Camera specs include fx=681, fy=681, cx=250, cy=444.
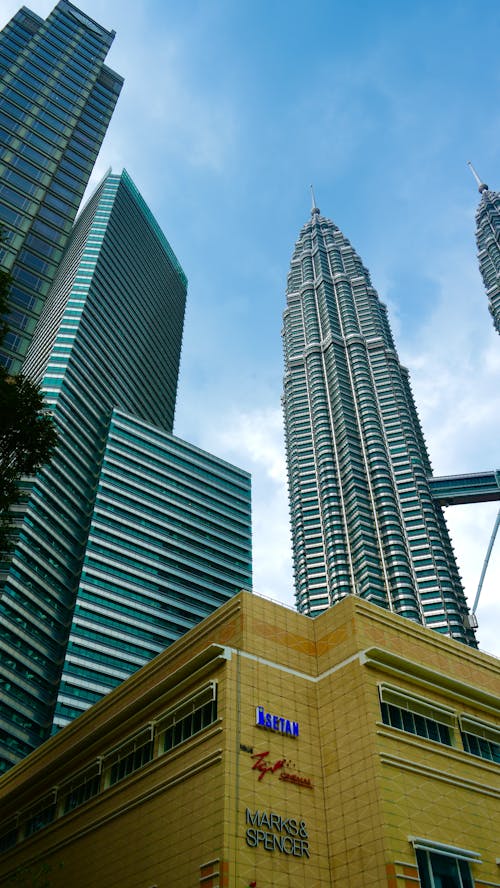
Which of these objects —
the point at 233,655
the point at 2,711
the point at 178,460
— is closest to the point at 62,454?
the point at 178,460

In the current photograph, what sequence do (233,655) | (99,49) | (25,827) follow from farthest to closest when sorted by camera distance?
(99,49)
(25,827)
(233,655)

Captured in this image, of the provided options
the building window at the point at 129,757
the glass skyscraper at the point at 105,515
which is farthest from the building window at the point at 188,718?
the glass skyscraper at the point at 105,515

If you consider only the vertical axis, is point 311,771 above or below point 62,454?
below

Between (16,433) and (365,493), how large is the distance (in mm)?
139974

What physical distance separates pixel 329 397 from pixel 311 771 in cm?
15775

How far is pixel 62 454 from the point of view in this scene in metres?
124

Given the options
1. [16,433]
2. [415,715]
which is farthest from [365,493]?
[16,433]

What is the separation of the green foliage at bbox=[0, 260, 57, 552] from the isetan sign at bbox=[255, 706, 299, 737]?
1605 cm

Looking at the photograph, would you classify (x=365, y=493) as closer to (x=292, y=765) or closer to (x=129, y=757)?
(x=129, y=757)

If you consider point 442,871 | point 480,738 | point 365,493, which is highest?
point 365,493

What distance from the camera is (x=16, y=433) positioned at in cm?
3016

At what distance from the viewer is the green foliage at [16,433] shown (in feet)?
95.1

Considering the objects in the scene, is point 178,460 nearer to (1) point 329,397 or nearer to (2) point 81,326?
(2) point 81,326

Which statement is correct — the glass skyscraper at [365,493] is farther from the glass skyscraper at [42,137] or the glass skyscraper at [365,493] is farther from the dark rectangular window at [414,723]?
the glass skyscraper at [42,137]
